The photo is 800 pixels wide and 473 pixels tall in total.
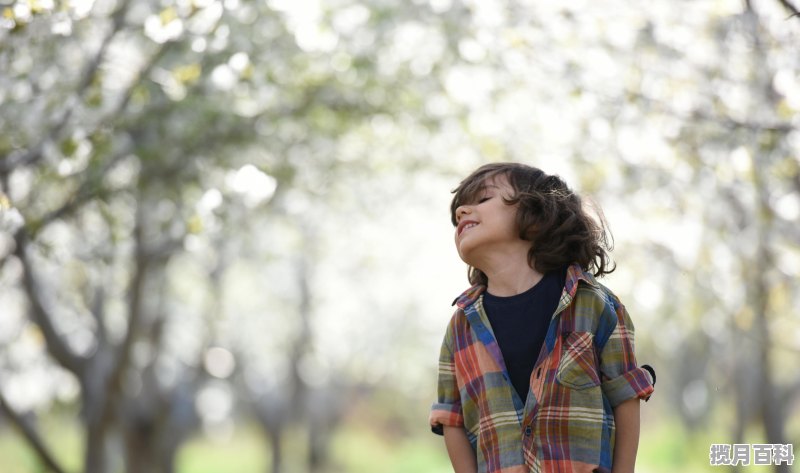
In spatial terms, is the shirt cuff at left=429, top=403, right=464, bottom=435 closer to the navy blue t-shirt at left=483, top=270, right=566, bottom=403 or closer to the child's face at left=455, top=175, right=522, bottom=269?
the navy blue t-shirt at left=483, top=270, right=566, bottom=403

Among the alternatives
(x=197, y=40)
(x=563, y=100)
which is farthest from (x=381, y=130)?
(x=197, y=40)

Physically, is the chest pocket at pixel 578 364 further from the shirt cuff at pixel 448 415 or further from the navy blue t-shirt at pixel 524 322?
the shirt cuff at pixel 448 415

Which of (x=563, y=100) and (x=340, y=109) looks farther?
(x=340, y=109)

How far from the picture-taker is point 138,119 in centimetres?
674

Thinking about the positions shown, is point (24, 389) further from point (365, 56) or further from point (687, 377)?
point (687, 377)

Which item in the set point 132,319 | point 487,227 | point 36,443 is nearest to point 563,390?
point 487,227

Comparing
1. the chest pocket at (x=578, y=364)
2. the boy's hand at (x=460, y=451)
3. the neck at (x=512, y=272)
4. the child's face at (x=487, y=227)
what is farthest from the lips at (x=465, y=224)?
the boy's hand at (x=460, y=451)

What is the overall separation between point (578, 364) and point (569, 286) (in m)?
0.20

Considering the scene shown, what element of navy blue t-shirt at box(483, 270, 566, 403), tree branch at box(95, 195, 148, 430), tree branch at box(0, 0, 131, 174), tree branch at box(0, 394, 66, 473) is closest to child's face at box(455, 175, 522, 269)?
navy blue t-shirt at box(483, 270, 566, 403)

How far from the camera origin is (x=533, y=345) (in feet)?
9.20

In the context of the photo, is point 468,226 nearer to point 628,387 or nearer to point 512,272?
point 512,272

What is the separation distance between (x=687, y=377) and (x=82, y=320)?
18017mm

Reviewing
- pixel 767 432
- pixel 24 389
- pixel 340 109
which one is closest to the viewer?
pixel 340 109

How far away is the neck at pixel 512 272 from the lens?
2.90 m
